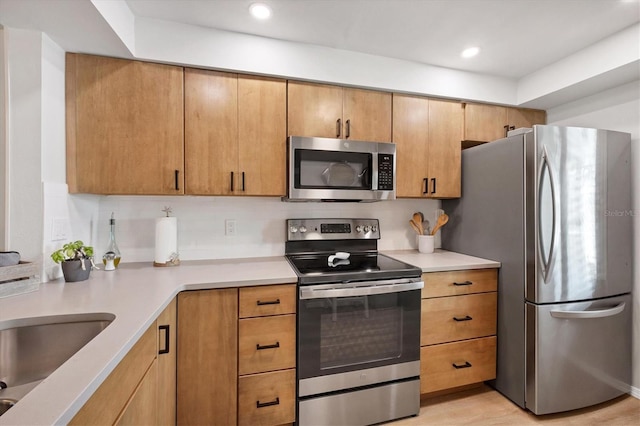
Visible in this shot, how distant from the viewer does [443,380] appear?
6.41ft

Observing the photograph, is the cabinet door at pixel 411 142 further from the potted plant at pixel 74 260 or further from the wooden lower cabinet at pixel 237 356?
the potted plant at pixel 74 260

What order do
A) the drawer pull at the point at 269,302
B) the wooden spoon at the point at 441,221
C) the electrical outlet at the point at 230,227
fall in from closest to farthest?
the drawer pull at the point at 269,302, the electrical outlet at the point at 230,227, the wooden spoon at the point at 441,221

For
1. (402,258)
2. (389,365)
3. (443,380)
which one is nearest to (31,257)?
(389,365)

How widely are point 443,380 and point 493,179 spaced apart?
140 cm

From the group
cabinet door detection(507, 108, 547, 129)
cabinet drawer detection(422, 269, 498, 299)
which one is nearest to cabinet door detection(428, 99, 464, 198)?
cabinet door detection(507, 108, 547, 129)

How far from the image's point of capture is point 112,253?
180cm

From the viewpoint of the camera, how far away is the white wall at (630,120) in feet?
6.72

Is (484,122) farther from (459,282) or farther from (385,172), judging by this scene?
(459,282)

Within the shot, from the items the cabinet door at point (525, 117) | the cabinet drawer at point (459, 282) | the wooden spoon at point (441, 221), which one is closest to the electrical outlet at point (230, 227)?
the cabinet drawer at point (459, 282)

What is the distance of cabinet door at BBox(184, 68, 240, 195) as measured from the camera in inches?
72.1

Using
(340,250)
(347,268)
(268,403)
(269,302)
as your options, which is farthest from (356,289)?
(268,403)

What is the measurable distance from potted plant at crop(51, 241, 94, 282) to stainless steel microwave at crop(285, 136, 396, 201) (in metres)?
1.15

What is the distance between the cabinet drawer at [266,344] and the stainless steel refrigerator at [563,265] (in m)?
1.45

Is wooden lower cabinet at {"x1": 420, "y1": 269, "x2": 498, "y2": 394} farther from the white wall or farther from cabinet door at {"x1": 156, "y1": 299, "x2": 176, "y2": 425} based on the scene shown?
cabinet door at {"x1": 156, "y1": 299, "x2": 176, "y2": 425}
